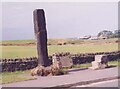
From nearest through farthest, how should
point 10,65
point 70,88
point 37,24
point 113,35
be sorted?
point 70,88 < point 37,24 < point 10,65 < point 113,35

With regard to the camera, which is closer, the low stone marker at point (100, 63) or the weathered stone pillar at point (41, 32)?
the weathered stone pillar at point (41, 32)

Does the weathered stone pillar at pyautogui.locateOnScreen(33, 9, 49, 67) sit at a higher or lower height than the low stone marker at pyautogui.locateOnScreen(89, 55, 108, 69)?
higher

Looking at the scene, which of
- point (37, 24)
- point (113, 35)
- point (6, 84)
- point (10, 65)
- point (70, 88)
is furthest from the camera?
point (113, 35)

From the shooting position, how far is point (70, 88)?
15.0 m

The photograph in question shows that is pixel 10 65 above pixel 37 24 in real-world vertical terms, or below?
below

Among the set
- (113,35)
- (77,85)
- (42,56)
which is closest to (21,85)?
(77,85)

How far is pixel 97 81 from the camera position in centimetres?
1692

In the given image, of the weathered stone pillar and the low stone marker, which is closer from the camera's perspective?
the weathered stone pillar

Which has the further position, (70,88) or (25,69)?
(25,69)

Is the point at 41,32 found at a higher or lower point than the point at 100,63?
higher

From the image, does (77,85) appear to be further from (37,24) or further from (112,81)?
(37,24)

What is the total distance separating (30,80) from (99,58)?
24.4ft

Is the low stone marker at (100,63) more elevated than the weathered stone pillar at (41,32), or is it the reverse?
the weathered stone pillar at (41,32)

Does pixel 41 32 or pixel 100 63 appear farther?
pixel 100 63
